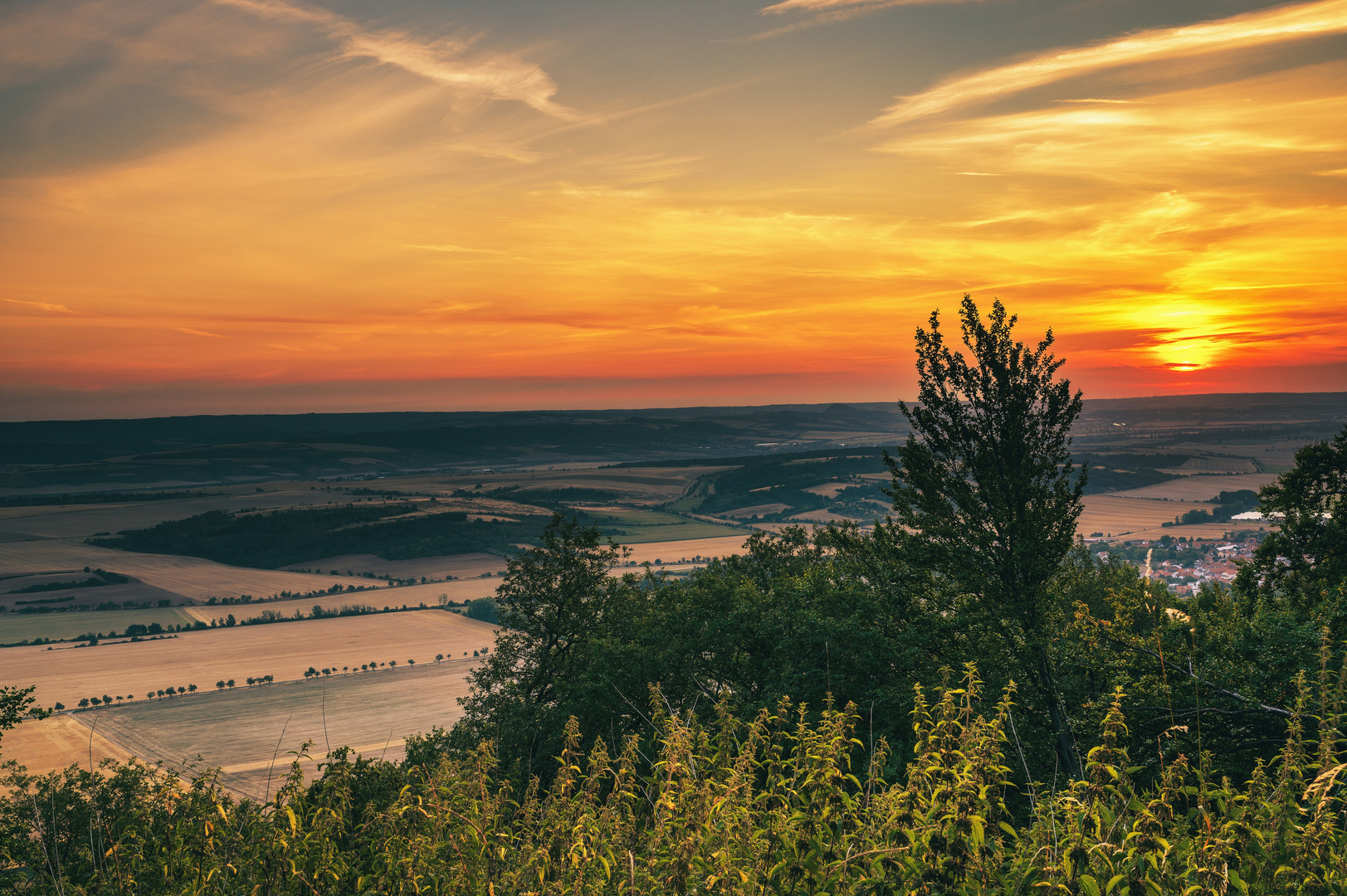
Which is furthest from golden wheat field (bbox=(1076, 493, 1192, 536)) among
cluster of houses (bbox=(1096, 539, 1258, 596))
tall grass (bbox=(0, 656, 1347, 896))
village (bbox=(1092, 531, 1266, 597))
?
tall grass (bbox=(0, 656, 1347, 896))

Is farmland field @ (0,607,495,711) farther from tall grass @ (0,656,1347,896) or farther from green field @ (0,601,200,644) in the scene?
tall grass @ (0,656,1347,896)

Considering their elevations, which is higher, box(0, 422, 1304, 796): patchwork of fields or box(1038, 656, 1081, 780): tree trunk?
box(1038, 656, 1081, 780): tree trunk

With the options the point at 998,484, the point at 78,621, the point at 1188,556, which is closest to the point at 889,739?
the point at 998,484

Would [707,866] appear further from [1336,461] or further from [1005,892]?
[1336,461]


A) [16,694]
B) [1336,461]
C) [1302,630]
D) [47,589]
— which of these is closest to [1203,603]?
[1336,461]

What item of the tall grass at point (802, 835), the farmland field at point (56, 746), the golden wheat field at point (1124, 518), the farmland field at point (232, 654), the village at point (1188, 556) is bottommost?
the farmland field at point (232, 654)

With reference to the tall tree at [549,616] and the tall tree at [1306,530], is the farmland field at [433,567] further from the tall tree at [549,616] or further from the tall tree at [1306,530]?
the tall tree at [1306,530]

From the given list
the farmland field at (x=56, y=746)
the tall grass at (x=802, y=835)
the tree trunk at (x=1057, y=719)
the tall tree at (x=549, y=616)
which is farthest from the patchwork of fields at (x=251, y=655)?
the tree trunk at (x=1057, y=719)
